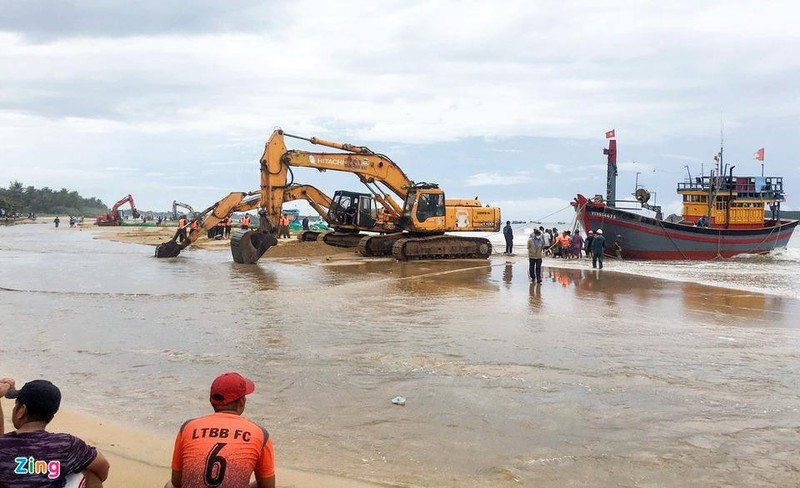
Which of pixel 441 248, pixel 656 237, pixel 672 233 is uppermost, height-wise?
pixel 672 233

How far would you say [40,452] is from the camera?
135 inches

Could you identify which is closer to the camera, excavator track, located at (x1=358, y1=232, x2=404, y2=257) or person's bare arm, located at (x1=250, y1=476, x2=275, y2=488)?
person's bare arm, located at (x1=250, y1=476, x2=275, y2=488)

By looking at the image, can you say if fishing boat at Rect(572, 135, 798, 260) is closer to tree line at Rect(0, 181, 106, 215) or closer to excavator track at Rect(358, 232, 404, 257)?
excavator track at Rect(358, 232, 404, 257)

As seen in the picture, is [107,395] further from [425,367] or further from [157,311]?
[157,311]

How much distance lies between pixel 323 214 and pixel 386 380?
20.3 meters

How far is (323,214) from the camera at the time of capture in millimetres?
27359

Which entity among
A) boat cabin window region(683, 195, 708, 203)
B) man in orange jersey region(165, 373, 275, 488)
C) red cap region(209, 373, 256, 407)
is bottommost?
man in orange jersey region(165, 373, 275, 488)

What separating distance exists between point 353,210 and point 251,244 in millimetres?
5129

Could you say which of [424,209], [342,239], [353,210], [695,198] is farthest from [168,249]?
[695,198]

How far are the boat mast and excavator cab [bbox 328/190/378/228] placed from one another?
11.5 metres

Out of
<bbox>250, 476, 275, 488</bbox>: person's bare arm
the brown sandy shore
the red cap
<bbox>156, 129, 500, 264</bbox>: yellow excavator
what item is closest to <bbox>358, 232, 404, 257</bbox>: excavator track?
<bbox>156, 129, 500, 264</bbox>: yellow excavator

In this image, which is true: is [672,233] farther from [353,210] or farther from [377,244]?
[353,210]

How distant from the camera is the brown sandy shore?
15.2ft

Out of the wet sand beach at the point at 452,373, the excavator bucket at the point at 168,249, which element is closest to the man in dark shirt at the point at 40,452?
the wet sand beach at the point at 452,373
